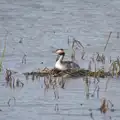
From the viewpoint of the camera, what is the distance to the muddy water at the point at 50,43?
13000mm

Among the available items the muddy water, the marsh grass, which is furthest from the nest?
the muddy water

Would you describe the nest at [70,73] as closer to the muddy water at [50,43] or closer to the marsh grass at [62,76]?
the marsh grass at [62,76]

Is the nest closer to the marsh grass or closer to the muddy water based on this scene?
the marsh grass

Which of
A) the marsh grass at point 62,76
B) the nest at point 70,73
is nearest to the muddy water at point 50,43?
the marsh grass at point 62,76

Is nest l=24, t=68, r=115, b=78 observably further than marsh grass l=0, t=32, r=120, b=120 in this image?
Yes

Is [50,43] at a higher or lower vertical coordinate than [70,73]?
higher

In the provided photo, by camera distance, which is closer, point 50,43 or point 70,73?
point 70,73

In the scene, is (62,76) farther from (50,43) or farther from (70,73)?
(50,43)

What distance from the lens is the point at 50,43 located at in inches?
774

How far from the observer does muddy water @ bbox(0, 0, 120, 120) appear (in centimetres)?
1300

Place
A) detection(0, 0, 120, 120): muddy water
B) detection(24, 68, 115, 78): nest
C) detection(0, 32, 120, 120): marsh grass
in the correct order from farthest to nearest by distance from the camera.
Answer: detection(24, 68, 115, 78): nest
detection(0, 32, 120, 120): marsh grass
detection(0, 0, 120, 120): muddy water

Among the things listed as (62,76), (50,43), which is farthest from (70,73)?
(50,43)

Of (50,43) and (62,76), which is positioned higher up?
(50,43)

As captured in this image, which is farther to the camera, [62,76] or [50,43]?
[50,43]
